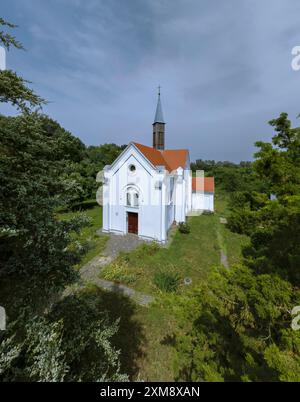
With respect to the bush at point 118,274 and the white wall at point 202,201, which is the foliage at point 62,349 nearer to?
the bush at point 118,274

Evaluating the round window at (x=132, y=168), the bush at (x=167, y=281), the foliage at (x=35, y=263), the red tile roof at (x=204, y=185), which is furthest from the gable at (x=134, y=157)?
the red tile roof at (x=204, y=185)

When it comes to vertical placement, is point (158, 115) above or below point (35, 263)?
above

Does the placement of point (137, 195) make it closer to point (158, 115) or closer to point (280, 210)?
point (158, 115)

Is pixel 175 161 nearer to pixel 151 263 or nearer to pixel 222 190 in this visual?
pixel 151 263

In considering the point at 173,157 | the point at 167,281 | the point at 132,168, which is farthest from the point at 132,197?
the point at 173,157
